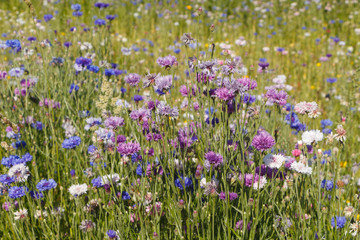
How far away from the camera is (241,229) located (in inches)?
58.1

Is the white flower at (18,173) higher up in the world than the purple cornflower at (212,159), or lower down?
lower down

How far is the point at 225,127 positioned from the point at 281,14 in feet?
20.1

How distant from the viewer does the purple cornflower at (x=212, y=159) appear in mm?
1410

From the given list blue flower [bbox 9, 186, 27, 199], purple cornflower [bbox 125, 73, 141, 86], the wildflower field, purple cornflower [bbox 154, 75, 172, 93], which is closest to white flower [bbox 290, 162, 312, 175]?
the wildflower field

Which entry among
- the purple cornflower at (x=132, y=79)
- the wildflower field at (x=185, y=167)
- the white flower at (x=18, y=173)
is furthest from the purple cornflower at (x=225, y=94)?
the white flower at (x=18, y=173)

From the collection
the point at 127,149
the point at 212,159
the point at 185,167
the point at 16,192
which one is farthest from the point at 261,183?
the point at 16,192

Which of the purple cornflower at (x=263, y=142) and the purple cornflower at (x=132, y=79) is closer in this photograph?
the purple cornflower at (x=263, y=142)

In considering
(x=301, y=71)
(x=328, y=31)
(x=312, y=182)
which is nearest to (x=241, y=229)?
(x=312, y=182)

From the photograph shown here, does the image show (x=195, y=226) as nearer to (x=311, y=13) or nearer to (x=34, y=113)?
(x=34, y=113)

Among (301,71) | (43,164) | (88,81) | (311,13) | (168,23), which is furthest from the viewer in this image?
(311,13)

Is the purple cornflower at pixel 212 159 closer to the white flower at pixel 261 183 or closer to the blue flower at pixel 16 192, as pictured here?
the white flower at pixel 261 183

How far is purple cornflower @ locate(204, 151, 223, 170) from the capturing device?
1410 millimetres

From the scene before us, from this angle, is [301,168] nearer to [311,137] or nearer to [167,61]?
[311,137]

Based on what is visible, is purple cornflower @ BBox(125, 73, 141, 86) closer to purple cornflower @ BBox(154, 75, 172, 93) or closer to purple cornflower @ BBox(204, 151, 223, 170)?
purple cornflower @ BBox(154, 75, 172, 93)
